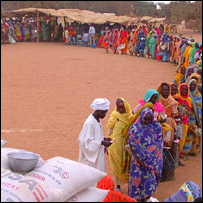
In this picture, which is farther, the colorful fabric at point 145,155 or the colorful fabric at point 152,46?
the colorful fabric at point 152,46

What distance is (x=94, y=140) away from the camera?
4.53 metres

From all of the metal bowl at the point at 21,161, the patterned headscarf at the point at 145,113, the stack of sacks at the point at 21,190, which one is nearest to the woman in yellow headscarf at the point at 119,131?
the patterned headscarf at the point at 145,113

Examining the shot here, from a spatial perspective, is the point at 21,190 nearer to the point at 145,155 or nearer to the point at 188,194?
the point at 188,194

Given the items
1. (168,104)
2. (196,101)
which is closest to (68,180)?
(168,104)

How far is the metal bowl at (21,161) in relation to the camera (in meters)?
2.80

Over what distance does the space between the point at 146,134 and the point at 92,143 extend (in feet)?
2.23

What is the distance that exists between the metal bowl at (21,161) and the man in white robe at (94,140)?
1.61 m

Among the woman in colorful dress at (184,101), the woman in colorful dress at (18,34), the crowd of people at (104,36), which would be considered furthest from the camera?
the woman in colorful dress at (18,34)

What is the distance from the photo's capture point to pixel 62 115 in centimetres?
909

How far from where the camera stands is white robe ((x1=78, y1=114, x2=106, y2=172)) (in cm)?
450

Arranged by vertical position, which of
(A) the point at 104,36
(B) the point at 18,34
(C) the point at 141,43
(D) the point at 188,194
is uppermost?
(B) the point at 18,34

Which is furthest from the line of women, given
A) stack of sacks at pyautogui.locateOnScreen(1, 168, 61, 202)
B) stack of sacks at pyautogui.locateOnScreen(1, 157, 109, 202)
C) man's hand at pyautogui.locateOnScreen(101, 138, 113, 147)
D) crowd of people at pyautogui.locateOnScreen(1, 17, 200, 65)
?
crowd of people at pyautogui.locateOnScreen(1, 17, 200, 65)

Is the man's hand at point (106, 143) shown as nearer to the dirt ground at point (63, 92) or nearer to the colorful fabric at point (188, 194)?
the colorful fabric at point (188, 194)

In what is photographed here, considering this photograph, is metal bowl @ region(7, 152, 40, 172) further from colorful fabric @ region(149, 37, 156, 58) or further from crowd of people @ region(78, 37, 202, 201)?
colorful fabric @ region(149, 37, 156, 58)
